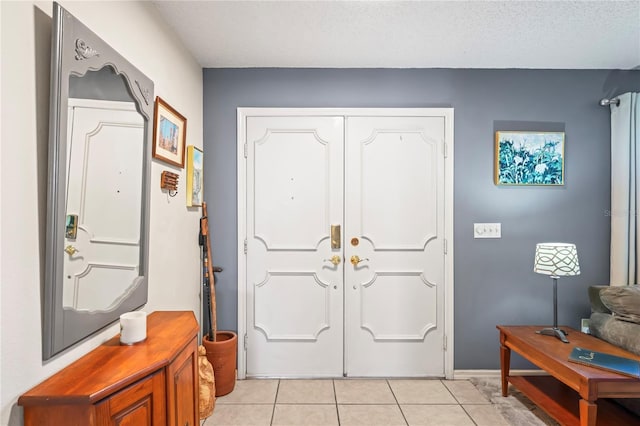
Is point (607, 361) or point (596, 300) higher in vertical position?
point (596, 300)

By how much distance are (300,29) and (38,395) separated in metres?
2.23

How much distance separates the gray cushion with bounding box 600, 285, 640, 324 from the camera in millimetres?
2186

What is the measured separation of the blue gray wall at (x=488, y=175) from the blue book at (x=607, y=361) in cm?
84

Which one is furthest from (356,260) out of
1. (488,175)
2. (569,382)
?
(569,382)

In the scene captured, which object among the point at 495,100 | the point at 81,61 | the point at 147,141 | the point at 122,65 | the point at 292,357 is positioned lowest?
the point at 292,357

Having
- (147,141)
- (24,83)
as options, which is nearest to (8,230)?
(24,83)

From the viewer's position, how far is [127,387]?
111 centimetres

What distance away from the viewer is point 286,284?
287 centimetres

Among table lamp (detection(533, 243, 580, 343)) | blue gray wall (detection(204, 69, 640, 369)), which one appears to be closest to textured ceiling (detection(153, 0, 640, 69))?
blue gray wall (detection(204, 69, 640, 369))

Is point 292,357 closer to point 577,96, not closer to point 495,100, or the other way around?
point 495,100

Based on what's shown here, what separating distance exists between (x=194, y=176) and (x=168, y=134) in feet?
1.69

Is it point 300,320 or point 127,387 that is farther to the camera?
point 300,320

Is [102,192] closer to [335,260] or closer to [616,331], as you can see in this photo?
[335,260]

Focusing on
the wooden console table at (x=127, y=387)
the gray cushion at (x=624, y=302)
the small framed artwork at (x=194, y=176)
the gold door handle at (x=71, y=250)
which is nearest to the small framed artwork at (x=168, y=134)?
the small framed artwork at (x=194, y=176)
